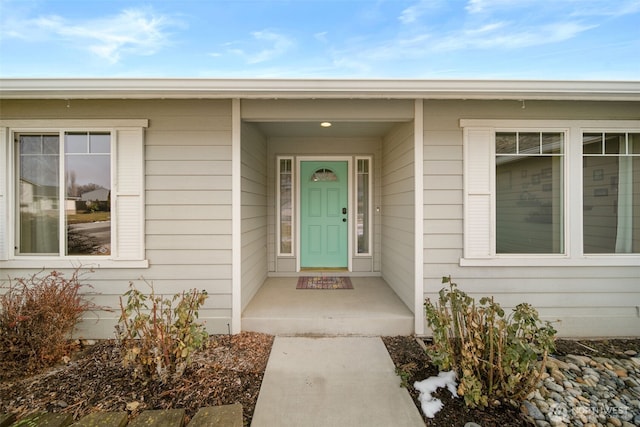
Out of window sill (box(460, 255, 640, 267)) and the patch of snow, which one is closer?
the patch of snow

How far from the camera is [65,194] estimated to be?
299 cm

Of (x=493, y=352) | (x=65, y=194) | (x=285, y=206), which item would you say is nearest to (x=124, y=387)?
(x=65, y=194)

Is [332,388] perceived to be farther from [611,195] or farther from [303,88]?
[611,195]

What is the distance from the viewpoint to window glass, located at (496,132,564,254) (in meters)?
3.06

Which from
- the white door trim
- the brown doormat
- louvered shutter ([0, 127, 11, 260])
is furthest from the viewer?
the white door trim

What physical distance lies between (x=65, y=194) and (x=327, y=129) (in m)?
3.25

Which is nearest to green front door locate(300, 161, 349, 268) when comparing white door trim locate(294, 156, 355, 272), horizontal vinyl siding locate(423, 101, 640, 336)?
white door trim locate(294, 156, 355, 272)

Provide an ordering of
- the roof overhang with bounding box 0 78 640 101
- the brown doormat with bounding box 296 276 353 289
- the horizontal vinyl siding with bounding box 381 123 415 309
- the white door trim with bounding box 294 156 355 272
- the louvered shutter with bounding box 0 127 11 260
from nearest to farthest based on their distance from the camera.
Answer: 1. the roof overhang with bounding box 0 78 640 101
2. the louvered shutter with bounding box 0 127 11 260
3. the horizontal vinyl siding with bounding box 381 123 415 309
4. the brown doormat with bounding box 296 276 353 289
5. the white door trim with bounding box 294 156 355 272

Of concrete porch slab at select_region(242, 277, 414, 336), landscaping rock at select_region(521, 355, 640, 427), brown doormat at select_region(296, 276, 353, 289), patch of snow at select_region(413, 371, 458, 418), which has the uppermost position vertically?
brown doormat at select_region(296, 276, 353, 289)

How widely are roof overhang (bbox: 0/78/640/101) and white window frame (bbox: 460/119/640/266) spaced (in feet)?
1.17

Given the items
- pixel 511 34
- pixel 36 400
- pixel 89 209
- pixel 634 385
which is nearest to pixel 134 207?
pixel 89 209

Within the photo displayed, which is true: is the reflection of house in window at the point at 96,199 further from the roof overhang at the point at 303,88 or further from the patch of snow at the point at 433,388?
the patch of snow at the point at 433,388

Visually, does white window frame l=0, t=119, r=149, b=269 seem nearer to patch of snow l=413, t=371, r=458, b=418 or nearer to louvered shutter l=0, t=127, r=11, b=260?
louvered shutter l=0, t=127, r=11, b=260

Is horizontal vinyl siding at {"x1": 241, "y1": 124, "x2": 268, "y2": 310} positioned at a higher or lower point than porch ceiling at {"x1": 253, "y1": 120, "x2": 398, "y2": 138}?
lower
